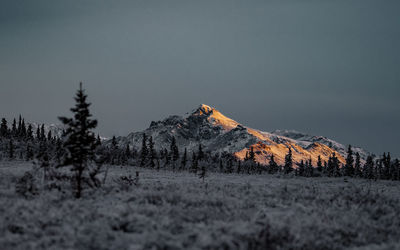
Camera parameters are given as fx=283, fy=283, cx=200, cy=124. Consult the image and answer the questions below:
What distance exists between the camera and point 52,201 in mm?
14859

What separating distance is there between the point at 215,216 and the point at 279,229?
307 cm

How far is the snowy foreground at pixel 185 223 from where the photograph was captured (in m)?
9.71

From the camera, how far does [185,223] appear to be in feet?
38.9

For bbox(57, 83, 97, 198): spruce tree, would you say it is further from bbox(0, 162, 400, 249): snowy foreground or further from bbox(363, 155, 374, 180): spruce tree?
bbox(363, 155, 374, 180): spruce tree

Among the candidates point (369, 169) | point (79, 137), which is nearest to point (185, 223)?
point (79, 137)

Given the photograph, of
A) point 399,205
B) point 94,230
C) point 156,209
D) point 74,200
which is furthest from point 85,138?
point 399,205

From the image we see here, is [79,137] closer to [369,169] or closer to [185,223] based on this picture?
[185,223]

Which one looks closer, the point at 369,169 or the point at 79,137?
the point at 79,137

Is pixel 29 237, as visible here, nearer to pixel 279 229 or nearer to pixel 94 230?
pixel 94 230

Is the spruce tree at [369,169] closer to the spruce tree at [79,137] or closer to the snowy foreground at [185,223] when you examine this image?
the snowy foreground at [185,223]

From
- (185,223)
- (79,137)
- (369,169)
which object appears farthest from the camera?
(369,169)

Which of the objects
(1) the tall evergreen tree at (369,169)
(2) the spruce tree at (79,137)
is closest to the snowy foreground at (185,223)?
(2) the spruce tree at (79,137)

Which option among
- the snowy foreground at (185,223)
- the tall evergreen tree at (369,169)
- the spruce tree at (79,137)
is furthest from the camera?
the tall evergreen tree at (369,169)

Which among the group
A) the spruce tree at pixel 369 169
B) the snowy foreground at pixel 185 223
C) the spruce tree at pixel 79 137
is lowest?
the spruce tree at pixel 369 169
